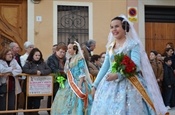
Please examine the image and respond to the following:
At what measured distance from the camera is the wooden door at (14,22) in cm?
1130

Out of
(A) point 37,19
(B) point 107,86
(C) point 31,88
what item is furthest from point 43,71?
(A) point 37,19

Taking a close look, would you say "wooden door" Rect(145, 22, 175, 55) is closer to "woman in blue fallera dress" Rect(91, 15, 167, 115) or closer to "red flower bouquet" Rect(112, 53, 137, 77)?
"woman in blue fallera dress" Rect(91, 15, 167, 115)

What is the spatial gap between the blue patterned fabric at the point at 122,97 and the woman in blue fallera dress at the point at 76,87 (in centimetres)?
205

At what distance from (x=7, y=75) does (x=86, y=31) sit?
15.7 ft

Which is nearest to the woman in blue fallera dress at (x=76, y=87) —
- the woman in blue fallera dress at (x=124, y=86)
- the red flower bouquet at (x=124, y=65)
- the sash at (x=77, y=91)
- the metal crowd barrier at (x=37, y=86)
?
the sash at (x=77, y=91)

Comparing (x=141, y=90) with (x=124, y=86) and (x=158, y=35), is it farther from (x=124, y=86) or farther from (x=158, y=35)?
(x=158, y=35)

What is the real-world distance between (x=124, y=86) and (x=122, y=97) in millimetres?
154

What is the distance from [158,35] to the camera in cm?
1272

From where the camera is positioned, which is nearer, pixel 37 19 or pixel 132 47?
pixel 132 47

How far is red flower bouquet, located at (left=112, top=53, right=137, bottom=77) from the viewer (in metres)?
4.55

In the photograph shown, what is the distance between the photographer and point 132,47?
4.68 meters

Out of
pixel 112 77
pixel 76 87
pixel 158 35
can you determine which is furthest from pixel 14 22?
pixel 112 77

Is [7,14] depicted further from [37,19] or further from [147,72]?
[147,72]

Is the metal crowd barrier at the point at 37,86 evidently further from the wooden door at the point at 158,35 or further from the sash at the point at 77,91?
the wooden door at the point at 158,35
